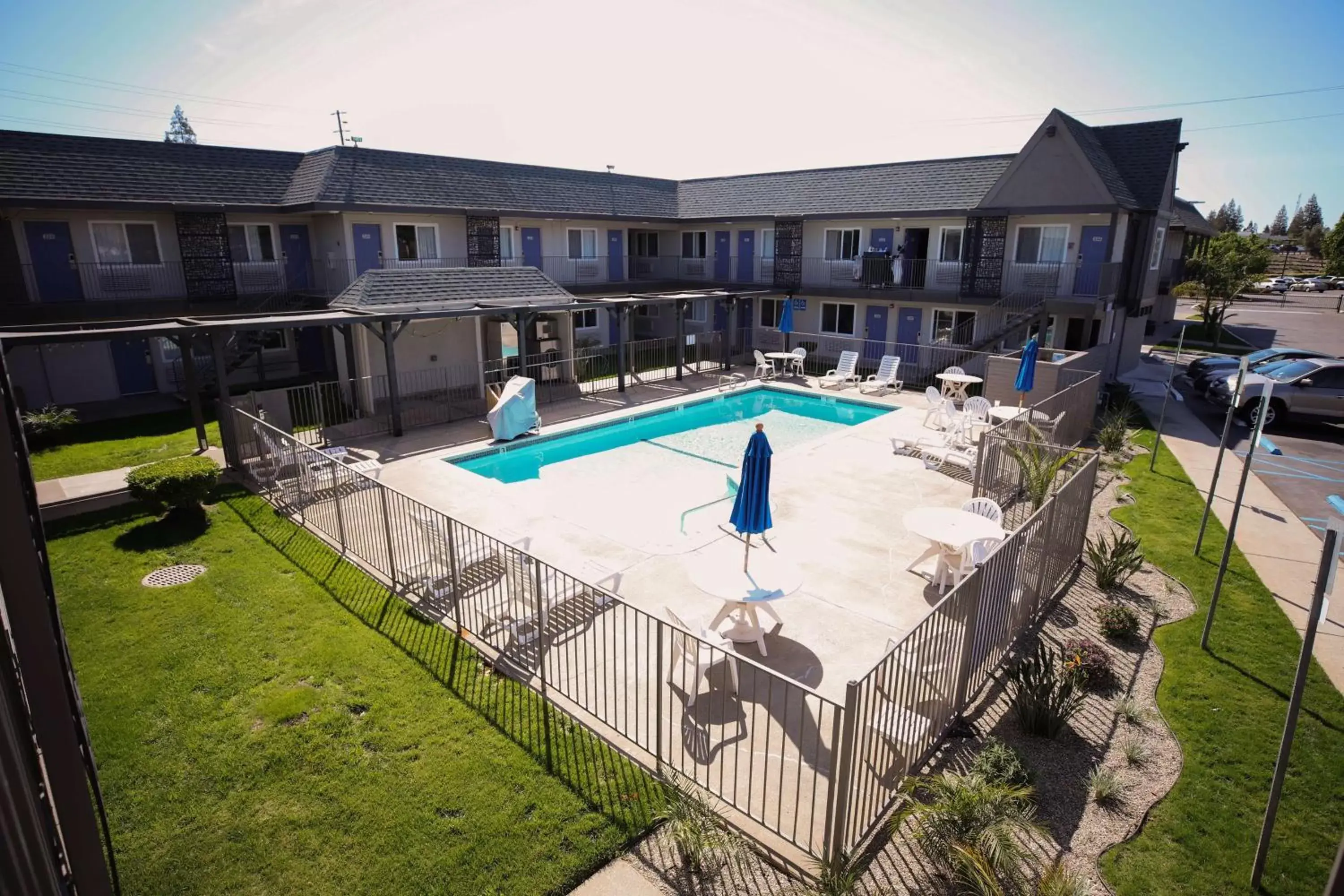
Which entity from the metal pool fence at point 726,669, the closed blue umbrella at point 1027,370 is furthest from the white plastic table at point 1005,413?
the metal pool fence at point 726,669

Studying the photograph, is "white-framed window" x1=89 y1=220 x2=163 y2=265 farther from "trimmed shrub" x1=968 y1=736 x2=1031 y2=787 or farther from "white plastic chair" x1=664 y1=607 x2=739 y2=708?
"trimmed shrub" x1=968 y1=736 x2=1031 y2=787

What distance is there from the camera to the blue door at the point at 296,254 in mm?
23984

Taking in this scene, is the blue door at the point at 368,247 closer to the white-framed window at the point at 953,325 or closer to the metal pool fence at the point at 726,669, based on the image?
the metal pool fence at the point at 726,669

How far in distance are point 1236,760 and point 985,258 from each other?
20.3m

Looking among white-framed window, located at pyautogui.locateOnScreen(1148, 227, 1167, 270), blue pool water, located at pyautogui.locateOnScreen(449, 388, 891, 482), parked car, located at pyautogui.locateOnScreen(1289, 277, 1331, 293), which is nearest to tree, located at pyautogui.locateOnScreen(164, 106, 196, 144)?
blue pool water, located at pyautogui.locateOnScreen(449, 388, 891, 482)

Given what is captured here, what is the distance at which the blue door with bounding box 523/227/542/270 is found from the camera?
28.1 meters

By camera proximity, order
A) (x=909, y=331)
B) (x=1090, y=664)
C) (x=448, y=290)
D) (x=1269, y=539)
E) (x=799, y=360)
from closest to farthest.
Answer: (x=1090, y=664) < (x=1269, y=539) < (x=448, y=290) < (x=799, y=360) < (x=909, y=331)

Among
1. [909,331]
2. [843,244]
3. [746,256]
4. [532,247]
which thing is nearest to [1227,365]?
[909,331]

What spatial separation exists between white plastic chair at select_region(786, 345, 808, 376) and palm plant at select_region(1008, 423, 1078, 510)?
40.2ft

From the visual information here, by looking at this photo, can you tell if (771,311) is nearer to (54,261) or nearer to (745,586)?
(54,261)

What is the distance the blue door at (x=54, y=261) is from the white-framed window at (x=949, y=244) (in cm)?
2696

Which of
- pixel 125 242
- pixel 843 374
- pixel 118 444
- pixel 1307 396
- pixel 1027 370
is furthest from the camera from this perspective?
pixel 843 374

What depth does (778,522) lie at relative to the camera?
39.1 ft

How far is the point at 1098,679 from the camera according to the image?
24.8ft
